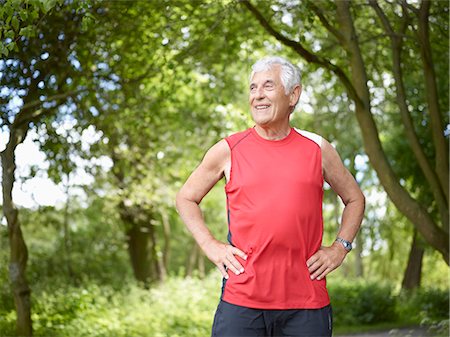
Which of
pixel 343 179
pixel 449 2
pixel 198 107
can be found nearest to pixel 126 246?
pixel 198 107

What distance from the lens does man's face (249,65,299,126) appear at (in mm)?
3551

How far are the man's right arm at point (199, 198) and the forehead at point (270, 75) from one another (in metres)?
0.33

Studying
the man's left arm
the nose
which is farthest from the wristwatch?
the nose

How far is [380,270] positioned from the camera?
3591cm

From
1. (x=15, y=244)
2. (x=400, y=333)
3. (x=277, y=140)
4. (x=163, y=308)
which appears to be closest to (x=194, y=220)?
(x=277, y=140)

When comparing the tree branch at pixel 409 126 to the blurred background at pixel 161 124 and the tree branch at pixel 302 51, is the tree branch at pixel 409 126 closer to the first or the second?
the blurred background at pixel 161 124

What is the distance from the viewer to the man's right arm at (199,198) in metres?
3.48

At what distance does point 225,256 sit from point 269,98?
0.73 metres

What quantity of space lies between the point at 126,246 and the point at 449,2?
11.9 meters

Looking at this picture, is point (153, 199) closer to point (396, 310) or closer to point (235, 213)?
point (396, 310)

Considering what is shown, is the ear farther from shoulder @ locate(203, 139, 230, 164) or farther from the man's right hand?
the man's right hand

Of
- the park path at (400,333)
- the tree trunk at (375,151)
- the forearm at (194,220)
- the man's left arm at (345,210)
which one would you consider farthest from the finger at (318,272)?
the park path at (400,333)

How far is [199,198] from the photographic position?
12.1 ft

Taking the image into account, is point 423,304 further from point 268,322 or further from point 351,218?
point 268,322
